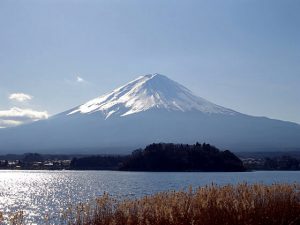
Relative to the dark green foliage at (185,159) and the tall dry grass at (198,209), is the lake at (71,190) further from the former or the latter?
the dark green foliage at (185,159)

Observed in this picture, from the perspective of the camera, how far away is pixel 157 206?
9172 millimetres

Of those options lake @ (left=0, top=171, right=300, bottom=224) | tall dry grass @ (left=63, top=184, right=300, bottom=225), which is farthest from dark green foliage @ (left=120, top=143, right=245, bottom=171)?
tall dry grass @ (left=63, top=184, right=300, bottom=225)

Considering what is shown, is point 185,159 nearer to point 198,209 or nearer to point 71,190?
point 71,190

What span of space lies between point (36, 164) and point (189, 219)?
8858 centimetres

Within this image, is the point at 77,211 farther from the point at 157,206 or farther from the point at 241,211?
the point at 241,211

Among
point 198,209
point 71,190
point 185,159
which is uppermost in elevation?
point 185,159

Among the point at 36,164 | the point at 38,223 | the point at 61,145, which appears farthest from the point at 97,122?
the point at 38,223

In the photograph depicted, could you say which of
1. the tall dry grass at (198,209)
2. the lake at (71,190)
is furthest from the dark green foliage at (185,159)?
the tall dry grass at (198,209)

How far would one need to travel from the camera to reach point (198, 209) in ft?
31.8

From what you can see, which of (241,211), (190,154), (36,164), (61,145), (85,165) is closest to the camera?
(241,211)

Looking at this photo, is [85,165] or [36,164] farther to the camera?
[36,164]

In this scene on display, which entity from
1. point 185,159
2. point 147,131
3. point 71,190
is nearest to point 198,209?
point 71,190

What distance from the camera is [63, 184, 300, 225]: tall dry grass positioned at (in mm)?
9281

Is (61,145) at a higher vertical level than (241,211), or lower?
higher
